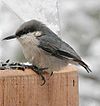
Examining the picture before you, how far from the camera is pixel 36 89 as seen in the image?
3.40 meters

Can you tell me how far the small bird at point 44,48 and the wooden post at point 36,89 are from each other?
235mm

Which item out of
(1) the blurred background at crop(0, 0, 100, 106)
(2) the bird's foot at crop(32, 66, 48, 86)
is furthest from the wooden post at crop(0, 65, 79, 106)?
(1) the blurred background at crop(0, 0, 100, 106)

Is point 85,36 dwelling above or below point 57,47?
above

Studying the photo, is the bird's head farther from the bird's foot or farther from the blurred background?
the blurred background

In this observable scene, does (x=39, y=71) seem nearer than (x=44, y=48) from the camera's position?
Yes

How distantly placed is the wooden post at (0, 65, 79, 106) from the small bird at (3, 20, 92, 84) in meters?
0.24

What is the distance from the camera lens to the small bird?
3.90 m

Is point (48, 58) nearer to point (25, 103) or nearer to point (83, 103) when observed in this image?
point (25, 103)

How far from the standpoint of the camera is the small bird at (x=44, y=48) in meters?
3.90

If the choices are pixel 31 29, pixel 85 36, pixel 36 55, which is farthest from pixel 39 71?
pixel 85 36

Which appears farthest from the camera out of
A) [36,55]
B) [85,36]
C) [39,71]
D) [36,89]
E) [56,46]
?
[85,36]

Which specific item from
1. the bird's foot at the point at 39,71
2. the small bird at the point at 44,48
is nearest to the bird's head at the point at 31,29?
the small bird at the point at 44,48

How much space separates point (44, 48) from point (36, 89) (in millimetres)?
649

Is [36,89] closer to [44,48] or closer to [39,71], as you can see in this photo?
[39,71]
